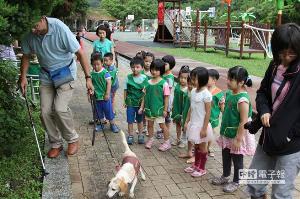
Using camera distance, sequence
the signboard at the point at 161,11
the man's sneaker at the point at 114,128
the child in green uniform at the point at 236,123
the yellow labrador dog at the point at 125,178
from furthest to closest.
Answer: the signboard at the point at 161,11 < the man's sneaker at the point at 114,128 < the child in green uniform at the point at 236,123 < the yellow labrador dog at the point at 125,178

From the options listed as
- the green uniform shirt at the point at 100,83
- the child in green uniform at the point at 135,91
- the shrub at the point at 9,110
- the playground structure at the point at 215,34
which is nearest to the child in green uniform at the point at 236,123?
the child in green uniform at the point at 135,91

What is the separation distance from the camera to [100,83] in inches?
242

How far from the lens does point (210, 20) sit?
152 ft

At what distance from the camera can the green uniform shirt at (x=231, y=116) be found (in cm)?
388

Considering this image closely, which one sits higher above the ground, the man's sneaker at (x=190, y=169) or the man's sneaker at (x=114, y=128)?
the man's sneaker at (x=114, y=128)

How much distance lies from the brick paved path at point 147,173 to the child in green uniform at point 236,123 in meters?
0.33

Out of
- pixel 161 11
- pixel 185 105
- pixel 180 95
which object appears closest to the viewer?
pixel 185 105

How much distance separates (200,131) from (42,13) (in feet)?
7.21

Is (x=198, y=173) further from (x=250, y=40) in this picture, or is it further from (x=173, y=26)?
(x=173, y=26)

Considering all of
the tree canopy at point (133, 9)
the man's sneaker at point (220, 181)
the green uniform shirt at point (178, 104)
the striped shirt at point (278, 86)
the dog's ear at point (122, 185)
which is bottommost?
the man's sneaker at point (220, 181)

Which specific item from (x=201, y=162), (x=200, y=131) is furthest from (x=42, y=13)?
(x=201, y=162)

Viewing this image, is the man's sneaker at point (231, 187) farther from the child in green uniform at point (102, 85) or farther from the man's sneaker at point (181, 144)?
the child in green uniform at point (102, 85)

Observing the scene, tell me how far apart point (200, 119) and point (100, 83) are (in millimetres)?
2248

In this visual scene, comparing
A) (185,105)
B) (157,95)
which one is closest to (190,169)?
(185,105)
